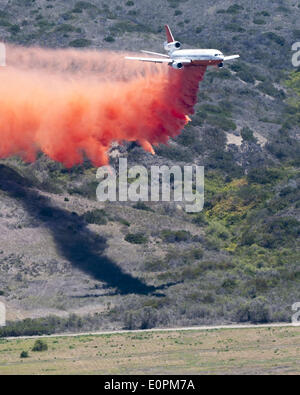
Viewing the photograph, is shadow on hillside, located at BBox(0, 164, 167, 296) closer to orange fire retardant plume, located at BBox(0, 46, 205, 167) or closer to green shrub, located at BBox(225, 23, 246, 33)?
orange fire retardant plume, located at BBox(0, 46, 205, 167)

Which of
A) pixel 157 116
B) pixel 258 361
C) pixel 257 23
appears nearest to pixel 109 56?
pixel 257 23

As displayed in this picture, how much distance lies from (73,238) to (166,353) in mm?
24240

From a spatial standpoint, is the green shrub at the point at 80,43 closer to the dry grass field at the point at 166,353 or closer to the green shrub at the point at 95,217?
the green shrub at the point at 95,217

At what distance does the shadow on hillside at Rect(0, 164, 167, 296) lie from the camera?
82312 millimetres

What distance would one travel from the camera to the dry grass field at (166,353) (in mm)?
61312

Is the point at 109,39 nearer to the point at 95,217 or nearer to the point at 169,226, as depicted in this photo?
Result: the point at 169,226

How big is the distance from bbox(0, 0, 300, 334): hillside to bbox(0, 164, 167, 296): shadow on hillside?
0.49 ft

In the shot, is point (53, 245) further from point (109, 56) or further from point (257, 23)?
point (257, 23)

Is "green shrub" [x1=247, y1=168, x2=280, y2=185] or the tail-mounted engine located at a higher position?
"green shrub" [x1=247, y1=168, x2=280, y2=185]

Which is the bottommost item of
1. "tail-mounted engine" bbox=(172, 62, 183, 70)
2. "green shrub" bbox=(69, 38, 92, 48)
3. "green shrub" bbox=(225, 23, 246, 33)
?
"tail-mounted engine" bbox=(172, 62, 183, 70)

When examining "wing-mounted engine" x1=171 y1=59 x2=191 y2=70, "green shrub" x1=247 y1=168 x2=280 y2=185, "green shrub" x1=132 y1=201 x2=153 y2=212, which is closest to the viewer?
"wing-mounted engine" x1=171 y1=59 x2=191 y2=70

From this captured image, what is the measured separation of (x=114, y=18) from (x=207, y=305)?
83140mm

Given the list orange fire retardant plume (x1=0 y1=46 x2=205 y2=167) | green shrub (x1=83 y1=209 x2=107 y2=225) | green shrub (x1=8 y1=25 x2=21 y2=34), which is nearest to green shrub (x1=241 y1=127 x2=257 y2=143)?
orange fire retardant plume (x1=0 y1=46 x2=205 y2=167)

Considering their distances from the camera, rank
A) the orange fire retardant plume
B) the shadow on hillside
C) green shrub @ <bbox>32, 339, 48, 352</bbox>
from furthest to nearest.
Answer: the orange fire retardant plume < the shadow on hillside < green shrub @ <bbox>32, 339, 48, 352</bbox>
